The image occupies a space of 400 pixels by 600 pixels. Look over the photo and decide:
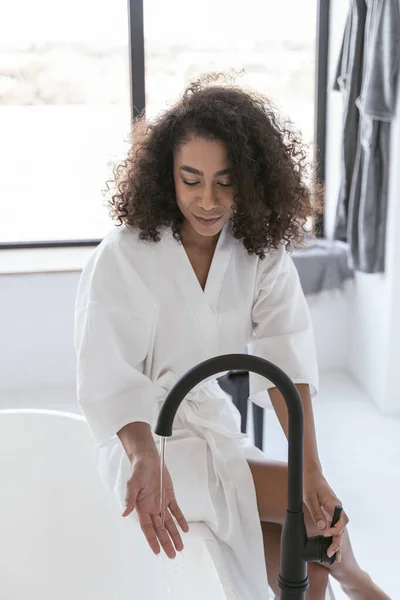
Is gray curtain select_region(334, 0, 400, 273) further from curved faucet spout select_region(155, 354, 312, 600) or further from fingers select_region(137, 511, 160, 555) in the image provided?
curved faucet spout select_region(155, 354, 312, 600)

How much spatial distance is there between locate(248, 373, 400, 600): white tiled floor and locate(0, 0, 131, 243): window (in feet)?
4.15

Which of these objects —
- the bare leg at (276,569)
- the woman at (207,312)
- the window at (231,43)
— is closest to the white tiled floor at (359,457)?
the bare leg at (276,569)

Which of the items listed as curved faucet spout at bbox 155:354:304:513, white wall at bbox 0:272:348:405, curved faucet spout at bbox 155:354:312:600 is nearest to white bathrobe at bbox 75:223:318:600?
curved faucet spout at bbox 155:354:312:600

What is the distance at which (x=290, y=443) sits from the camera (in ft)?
3.33

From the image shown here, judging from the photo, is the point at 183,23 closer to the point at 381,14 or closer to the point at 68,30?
the point at 68,30

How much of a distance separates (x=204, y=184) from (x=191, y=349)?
33 cm

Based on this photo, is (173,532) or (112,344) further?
(112,344)

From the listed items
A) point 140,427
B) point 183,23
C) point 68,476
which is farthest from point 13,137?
point 140,427

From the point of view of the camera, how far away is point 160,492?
50.6 inches

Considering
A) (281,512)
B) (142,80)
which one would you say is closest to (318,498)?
(281,512)

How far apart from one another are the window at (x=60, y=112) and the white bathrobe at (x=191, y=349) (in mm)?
1691

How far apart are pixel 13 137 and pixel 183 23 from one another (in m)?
0.86

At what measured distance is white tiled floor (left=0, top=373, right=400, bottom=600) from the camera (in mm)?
2129

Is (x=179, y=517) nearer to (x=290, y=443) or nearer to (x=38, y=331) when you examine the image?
(x=290, y=443)
